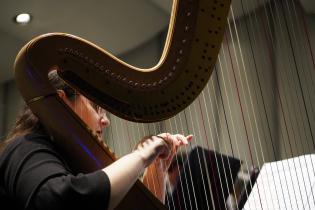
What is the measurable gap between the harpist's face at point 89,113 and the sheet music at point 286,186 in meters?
0.46

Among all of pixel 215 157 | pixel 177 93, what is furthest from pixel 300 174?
pixel 177 93

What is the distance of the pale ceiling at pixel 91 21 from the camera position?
2.38 m

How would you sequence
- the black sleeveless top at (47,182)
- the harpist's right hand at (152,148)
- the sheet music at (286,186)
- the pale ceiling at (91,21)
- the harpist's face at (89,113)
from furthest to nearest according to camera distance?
1. the pale ceiling at (91,21)
2. the sheet music at (286,186)
3. the harpist's face at (89,113)
4. the harpist's right hand at (152,148)
5. the black sleeveless top at (47,182)

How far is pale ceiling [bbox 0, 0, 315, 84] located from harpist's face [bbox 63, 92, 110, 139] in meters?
1.45

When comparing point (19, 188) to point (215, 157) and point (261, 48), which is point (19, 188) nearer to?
point (215, 157)

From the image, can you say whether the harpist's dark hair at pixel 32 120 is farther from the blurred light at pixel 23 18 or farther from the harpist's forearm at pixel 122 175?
the blurred light at pixel 23 18

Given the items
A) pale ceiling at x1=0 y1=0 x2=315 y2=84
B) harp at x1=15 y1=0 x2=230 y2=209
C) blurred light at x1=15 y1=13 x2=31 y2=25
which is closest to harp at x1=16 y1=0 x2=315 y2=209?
harp at x1=15 y1=0 x2=230 y2=209

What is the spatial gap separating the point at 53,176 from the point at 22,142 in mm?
131

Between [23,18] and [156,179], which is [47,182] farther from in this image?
[23,18]

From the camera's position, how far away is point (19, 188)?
30.0 inches

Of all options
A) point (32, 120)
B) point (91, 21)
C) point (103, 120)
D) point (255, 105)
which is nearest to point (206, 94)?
point (255, 105)

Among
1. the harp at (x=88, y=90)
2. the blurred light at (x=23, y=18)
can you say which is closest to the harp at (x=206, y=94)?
the harp at (x=88, y=90)

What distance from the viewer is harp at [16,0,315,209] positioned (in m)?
0.85

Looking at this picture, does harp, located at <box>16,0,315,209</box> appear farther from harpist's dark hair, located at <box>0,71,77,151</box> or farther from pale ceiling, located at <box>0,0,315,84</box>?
pale ceiling, located at <box>0,0,315,84</box>
